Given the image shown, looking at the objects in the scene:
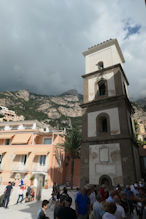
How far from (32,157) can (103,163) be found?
16.7m

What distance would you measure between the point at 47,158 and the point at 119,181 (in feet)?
52.1

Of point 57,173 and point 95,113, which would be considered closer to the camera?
point 95,113

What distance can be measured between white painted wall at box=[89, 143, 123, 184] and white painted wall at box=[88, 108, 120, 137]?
1.34 metres

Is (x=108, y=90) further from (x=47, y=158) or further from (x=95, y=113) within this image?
(x=47, y=158)

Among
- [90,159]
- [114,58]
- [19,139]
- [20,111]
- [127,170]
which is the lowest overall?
[127,170]

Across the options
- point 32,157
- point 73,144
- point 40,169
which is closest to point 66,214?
point 73,144

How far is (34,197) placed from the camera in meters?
13.6

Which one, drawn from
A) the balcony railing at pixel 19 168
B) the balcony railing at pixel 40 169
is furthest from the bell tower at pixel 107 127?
the balcony railing at pixel 19 168

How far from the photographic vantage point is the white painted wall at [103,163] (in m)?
12.1

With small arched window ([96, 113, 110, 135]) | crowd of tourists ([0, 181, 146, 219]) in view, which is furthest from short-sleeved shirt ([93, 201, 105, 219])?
small arched window ([96, 113, 110, 135])

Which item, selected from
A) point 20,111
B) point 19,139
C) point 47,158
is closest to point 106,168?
point 47,158

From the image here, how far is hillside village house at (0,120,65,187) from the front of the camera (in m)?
24.4

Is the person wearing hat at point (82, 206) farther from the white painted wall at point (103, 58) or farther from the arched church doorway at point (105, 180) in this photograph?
the white painted wall at point (103, 58)

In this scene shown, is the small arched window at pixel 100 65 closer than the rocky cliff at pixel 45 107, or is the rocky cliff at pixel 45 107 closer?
the small arched window at pixel 100 65
